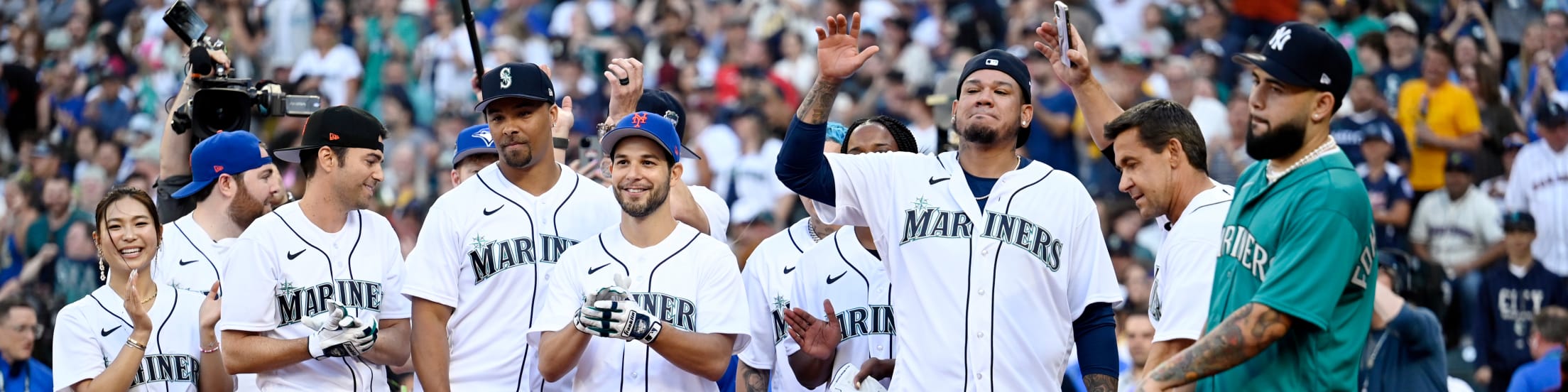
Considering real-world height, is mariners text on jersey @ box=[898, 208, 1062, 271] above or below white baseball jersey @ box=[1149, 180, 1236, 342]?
above

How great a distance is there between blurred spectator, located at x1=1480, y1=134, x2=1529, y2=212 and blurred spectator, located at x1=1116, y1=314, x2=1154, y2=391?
11.9 ft

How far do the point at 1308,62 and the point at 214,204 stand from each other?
4829mm

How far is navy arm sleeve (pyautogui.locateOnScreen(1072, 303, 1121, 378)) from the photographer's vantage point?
225 inches

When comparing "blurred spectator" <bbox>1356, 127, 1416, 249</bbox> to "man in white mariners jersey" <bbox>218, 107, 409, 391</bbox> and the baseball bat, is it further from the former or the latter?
"man in white mariners jersey" <bbox>218, 107, 409, 391</bbox>

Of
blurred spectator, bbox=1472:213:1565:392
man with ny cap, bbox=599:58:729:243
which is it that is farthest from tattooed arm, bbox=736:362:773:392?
blurred spectator, bbox=1472:213:1565:392

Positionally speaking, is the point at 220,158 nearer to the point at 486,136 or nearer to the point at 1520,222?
the point at 486,136

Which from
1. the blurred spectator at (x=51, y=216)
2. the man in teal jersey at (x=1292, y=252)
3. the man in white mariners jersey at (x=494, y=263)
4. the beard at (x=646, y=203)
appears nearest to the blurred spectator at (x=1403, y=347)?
the man in teal jersey at (x=1292, y=252)

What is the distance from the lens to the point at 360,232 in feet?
20.8

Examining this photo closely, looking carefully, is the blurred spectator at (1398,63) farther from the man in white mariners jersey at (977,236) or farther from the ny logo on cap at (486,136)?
the ny logo on cap at (486,136)

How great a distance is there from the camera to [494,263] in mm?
6230

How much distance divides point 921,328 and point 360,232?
229 cm

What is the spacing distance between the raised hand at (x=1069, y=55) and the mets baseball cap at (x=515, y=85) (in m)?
1.90

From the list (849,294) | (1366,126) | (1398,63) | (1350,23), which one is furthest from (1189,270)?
(1350,23)

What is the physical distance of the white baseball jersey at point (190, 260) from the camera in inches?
273
